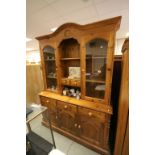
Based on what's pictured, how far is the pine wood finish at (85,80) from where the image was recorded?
1.31 m

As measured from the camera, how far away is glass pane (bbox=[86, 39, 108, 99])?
1.40 meters

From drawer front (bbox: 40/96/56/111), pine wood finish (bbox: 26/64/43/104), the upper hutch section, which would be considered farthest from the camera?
pine wood finish (bbox: 26/64/43/104)

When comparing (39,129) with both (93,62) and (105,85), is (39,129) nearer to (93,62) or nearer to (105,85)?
(105,85)

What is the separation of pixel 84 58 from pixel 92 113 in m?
0.84

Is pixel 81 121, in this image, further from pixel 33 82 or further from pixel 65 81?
pixel 33 82

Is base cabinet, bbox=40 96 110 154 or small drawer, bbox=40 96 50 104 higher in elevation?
small drawer, bbox=40 96 50 104

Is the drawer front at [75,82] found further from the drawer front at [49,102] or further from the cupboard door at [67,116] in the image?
the drawer front at [49,102]

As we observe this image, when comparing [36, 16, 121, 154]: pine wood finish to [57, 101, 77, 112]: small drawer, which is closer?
[36, 16, 121, 154]: pine wood finish

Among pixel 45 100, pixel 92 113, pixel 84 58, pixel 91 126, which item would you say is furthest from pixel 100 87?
pixel 45 100

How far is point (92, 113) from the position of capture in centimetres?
143

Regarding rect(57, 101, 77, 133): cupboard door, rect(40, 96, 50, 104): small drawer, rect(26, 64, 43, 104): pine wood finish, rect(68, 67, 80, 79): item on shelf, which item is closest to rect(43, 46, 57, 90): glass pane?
rect(40, 96, 50, 104): small drawer

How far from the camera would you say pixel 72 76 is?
185 centimetres

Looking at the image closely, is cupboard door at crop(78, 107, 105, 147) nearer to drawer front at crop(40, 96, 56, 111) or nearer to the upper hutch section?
the upper hutch section

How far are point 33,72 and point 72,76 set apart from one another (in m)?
1.37
